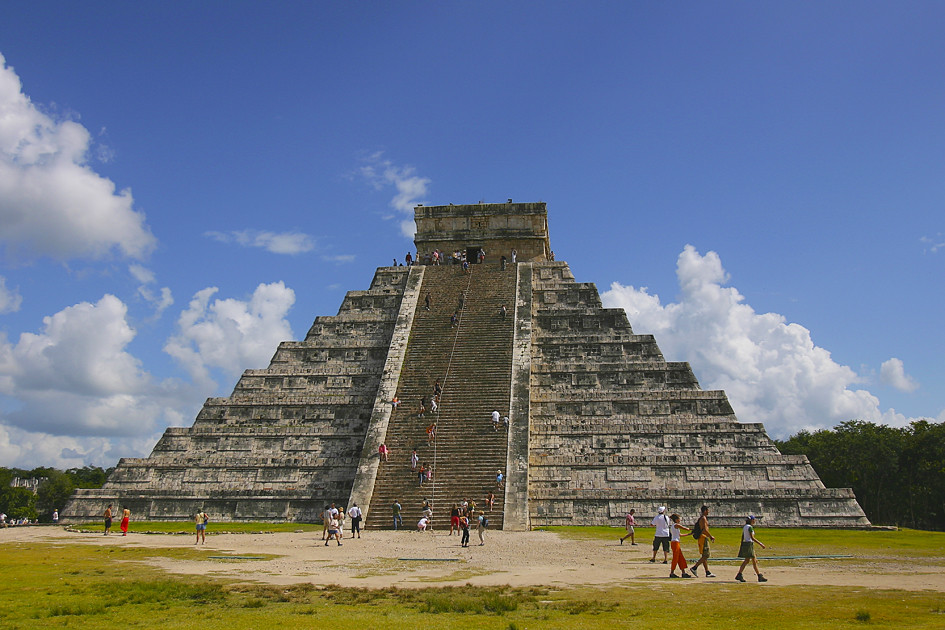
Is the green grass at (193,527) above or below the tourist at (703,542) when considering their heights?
below

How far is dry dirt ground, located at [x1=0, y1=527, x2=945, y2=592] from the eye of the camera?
11.2m

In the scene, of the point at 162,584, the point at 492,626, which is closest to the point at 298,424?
the point at 162,584

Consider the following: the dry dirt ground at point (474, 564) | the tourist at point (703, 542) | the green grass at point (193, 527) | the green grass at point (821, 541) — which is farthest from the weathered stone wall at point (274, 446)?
the tourist at point (703, 542)

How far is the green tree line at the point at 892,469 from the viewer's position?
3834cm

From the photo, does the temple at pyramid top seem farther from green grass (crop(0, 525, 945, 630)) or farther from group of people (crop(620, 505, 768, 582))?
green grass (crop(0, 525, 945, 630))

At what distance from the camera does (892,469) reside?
4062 cm

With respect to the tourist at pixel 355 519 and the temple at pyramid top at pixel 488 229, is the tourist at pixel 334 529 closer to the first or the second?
the tourist at pixel 355 519

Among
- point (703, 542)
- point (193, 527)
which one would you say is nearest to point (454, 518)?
point (703, 542)

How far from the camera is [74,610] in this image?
853cm

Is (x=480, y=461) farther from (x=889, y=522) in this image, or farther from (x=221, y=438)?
(x=889, y=522)

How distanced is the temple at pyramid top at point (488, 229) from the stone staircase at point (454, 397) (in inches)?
106

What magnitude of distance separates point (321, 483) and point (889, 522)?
37.5 m

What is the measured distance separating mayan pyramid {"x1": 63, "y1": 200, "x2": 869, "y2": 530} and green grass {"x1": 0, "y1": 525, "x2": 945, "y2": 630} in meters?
9.64

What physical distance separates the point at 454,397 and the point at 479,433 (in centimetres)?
196
